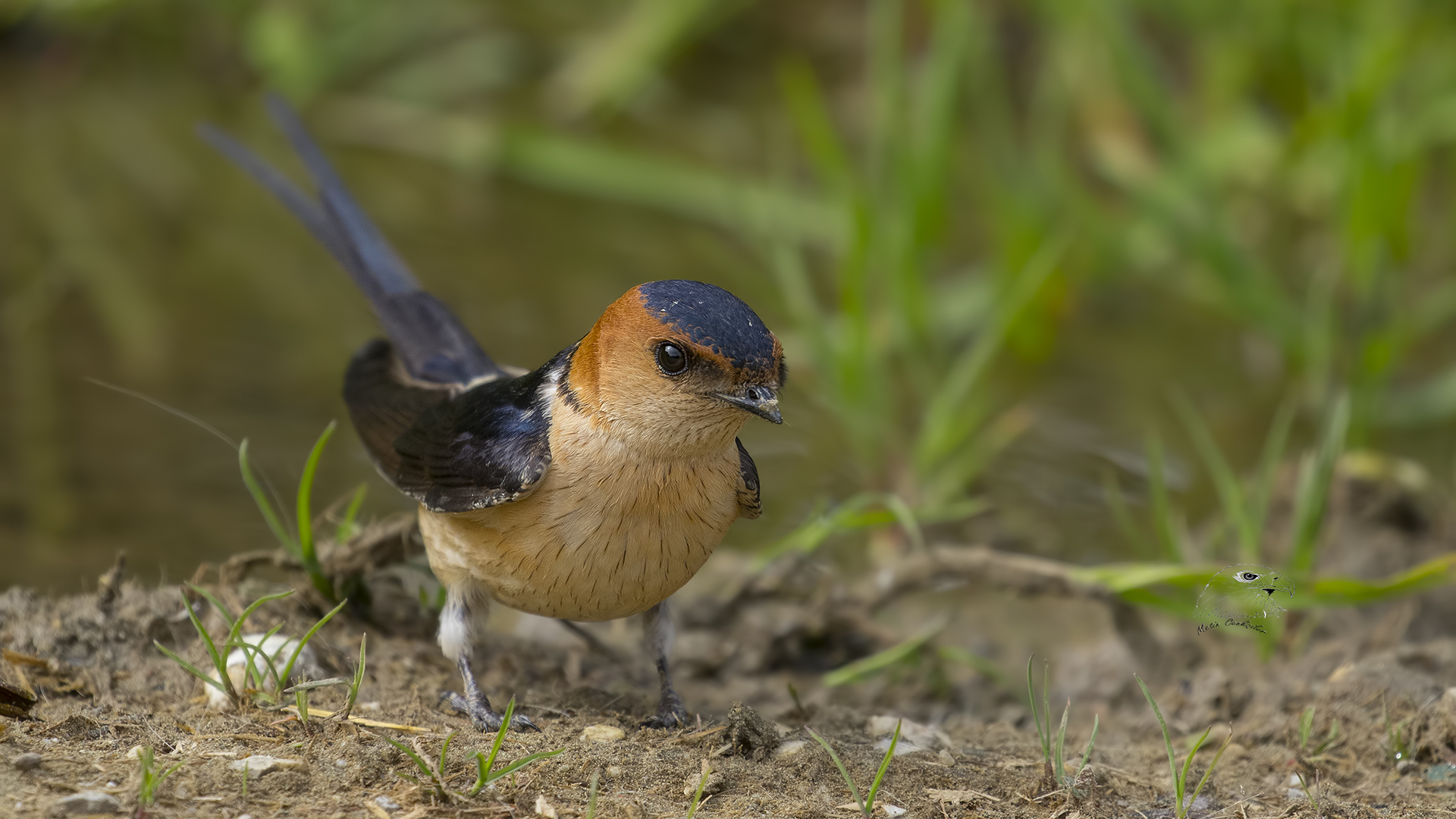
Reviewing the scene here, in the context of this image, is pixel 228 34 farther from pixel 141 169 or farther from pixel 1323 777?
pixel 1323 777

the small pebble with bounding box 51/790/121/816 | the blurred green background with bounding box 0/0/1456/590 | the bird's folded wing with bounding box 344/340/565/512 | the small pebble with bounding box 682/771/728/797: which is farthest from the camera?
the blurred green background with bounding box 0/0/1456/590

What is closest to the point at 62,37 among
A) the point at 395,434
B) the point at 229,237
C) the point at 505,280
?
the point at 229,237

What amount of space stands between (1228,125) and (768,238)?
2540mm

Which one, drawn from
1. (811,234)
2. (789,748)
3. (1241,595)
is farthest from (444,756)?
(811,234)

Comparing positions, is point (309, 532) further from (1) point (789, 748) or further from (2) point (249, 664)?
(1) point (789, 748)

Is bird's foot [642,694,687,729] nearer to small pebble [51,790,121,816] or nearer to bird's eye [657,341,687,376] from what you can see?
bird's eye [657,341,687,376]

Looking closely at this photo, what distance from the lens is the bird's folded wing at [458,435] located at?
3061 mm

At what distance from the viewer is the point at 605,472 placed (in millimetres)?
2980

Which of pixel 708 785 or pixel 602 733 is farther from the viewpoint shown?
pixel 602 733

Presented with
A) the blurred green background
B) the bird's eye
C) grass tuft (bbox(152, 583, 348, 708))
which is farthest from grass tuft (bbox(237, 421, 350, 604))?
the blurred green background

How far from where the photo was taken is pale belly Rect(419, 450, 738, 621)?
2.98 meters

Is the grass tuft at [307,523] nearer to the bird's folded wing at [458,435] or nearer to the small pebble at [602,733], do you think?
the bird's folded wing at [458,435]

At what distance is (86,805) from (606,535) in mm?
1116

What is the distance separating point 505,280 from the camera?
6.60 metres
